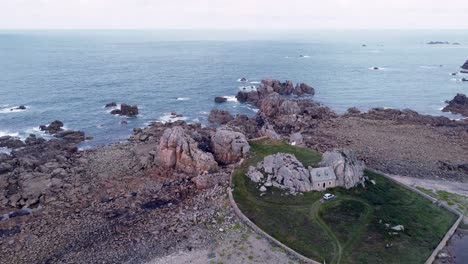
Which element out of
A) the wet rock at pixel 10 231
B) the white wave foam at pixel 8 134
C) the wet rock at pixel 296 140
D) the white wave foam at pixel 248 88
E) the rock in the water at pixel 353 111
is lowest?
the wet rock at pixel 10 231

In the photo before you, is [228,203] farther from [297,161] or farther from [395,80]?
[395,80]

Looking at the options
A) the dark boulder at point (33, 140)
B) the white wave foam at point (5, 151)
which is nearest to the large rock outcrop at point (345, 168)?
the dark boulder at point (33, 140)

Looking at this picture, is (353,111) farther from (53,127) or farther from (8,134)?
(8,134)

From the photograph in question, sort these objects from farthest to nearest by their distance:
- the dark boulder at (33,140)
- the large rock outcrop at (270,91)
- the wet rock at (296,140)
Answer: the large rock outcrop at (270,91), the dark boulder at (33,140), the wet rock at (296,140)

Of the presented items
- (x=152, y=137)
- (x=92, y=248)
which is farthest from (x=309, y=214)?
(x=152, y=137)

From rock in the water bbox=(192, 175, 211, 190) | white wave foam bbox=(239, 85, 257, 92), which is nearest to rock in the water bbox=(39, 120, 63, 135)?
rock in the water bbox=(192, 175, 211, 190)

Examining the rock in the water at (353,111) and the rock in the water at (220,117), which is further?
the rock in the water at (353,111)

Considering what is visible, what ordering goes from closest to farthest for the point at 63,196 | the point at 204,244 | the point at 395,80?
1. the point at 204,244
2. the point at 63,196
3. the point at 395,80

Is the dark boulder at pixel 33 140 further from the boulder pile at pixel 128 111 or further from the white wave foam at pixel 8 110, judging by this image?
the white wave foam at pixel 8 110
